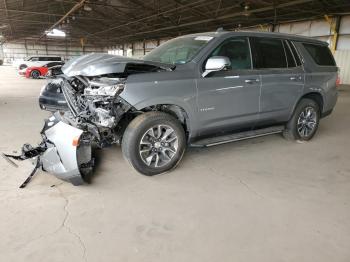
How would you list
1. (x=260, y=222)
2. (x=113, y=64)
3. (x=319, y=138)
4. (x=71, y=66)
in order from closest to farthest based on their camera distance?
(x=260, y=222)
(x=113, y=64)
(x=71, y=66)
(x=319, y=138)

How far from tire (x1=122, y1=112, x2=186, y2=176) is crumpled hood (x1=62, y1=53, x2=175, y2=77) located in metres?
0.60

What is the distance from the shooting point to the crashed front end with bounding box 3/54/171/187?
2.97m

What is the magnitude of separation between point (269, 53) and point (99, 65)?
2521mm

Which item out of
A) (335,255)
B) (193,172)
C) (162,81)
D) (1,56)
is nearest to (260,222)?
(335,255)

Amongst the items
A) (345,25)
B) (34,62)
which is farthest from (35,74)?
(345,25)

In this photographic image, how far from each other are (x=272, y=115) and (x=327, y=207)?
1809 mm

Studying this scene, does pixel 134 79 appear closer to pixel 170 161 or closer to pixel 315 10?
pixel 170 161

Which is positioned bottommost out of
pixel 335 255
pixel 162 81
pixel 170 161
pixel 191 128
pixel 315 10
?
pixel 335 255

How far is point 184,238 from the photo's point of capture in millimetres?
2273

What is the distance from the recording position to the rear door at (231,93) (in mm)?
3527

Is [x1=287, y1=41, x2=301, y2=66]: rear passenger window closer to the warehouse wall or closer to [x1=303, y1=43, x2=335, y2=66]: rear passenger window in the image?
[x1=303, y1=43, x2=335, y2=66]: rear passenger window

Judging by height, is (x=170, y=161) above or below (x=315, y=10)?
below

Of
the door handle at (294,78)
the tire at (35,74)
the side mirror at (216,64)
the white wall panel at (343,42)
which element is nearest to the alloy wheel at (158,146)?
the side mirror at (216,64)

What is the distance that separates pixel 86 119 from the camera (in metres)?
3.32
